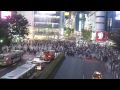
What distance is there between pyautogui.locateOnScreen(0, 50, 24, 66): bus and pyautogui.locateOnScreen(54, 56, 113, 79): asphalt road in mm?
939

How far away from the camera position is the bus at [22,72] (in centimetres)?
713

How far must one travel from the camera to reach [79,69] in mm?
8055

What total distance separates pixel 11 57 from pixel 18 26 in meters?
0.90

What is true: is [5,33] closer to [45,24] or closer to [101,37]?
[45,24]

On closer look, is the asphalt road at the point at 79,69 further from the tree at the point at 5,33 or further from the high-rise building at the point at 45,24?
the tree at the point at 5,33

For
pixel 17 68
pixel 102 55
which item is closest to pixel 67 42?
pixel 102 55

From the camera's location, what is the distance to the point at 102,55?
27.2 feet

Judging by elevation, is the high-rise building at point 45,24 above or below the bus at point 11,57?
above

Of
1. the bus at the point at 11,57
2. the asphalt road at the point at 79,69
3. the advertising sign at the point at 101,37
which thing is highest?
the advertising sign at the point at 101,37

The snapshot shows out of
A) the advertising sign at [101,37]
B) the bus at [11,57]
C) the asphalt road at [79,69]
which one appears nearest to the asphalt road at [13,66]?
the bus at [11,57]

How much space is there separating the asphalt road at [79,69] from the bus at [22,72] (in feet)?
1.76

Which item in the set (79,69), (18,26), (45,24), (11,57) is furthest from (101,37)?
(11,57)
